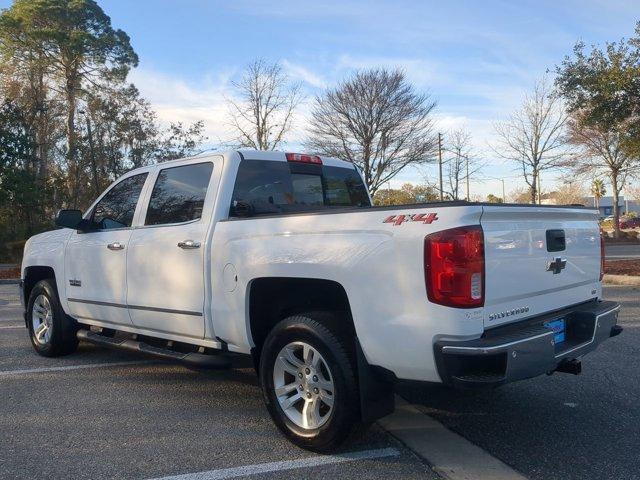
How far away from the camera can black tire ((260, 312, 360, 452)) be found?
11.7ft

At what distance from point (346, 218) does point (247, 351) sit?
4.44 ft

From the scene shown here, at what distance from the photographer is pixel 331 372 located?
3602 millimetres

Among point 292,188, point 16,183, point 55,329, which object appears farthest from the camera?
point 16,183

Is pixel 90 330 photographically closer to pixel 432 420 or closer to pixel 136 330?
pixel 136 330

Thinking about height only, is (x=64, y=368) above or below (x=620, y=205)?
below

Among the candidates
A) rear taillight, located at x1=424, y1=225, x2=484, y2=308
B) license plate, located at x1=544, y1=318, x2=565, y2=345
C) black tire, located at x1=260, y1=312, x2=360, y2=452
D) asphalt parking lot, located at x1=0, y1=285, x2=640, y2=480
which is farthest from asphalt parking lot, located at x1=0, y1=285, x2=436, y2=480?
license plate, located at x1=544, y1=318, x2=565, y2=345

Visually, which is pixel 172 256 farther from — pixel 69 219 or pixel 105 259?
pixel 69 219

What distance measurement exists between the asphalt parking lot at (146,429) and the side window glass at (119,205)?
1480 mm

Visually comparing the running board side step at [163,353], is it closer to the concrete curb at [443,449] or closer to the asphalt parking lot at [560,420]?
the concrete curb at [443,449]

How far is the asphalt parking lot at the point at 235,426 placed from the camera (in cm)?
355

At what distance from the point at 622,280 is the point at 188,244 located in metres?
11.0

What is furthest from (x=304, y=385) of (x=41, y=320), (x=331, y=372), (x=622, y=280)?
(x=622, y=280)

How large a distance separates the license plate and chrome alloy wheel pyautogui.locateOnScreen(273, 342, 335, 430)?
4.79ft

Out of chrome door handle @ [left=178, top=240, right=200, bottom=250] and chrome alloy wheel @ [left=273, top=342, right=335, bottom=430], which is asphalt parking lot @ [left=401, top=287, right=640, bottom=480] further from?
chrome door handle @ [left=178, top=240, right=200, bottom=250]
